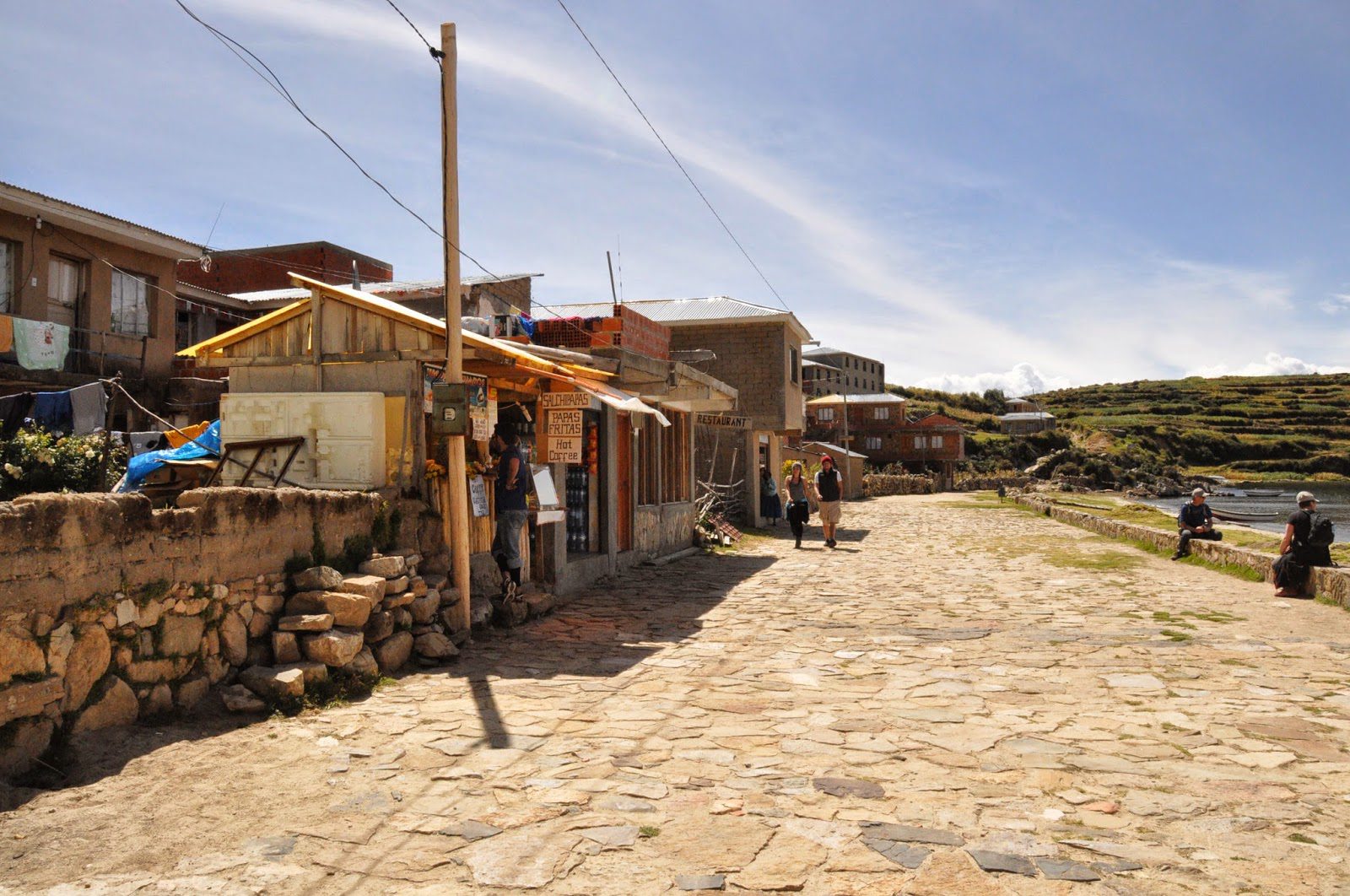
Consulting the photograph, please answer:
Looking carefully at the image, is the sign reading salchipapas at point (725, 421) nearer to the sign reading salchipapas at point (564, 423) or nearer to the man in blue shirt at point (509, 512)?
the sign reading salchipapas at point (564, 423)

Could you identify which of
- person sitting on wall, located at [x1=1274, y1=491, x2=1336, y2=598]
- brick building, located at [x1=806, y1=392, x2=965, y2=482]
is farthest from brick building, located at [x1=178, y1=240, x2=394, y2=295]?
brick building, located at [x1=806, y1=392, x2=965, y2=482]

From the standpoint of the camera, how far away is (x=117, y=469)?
12086 mm

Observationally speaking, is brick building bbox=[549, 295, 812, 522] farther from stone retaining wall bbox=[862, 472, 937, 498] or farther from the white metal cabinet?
stone retaining wall bbox=[862, 472, 937, 498]

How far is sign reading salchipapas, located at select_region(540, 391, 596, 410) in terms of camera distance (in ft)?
38.6

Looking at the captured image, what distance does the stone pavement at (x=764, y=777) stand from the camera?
402 cm

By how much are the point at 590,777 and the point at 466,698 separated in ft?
6.86

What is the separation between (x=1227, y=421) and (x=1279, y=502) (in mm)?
62218

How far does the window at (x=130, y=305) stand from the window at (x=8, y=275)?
2.08m

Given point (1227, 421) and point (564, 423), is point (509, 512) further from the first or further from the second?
point (1227, 421)

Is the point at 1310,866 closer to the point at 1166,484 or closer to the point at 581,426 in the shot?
the point at 581,426

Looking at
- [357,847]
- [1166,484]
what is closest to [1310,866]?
[357,847]

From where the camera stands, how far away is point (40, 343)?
15891 mm

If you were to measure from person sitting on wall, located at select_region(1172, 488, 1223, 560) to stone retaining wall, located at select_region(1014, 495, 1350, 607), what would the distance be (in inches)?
7.5

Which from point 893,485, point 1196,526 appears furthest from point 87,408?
point 893,485
